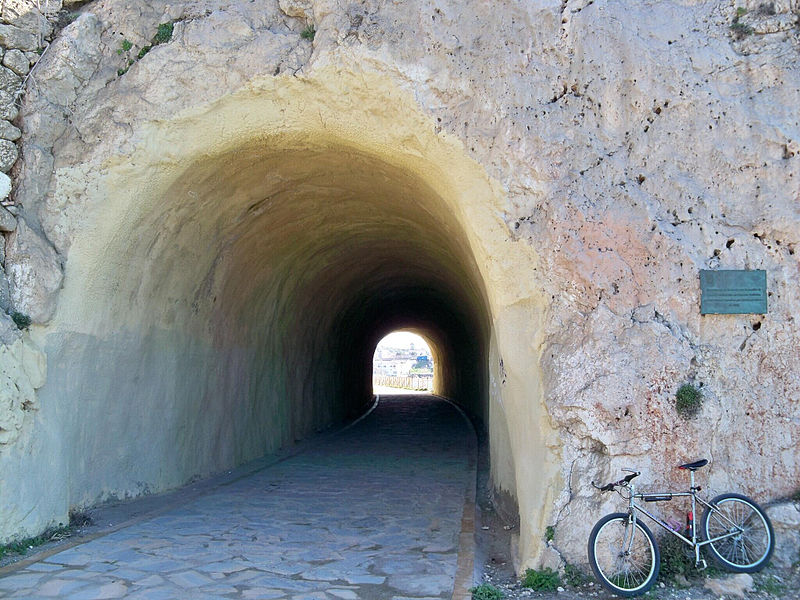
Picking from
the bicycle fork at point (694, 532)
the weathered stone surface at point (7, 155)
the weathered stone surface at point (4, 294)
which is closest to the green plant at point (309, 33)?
the weathered stone surface at point (7, 155)

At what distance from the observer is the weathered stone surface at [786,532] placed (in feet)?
17.9

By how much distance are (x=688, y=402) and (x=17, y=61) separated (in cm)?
792

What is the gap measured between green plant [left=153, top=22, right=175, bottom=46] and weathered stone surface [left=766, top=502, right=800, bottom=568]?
25.5ft

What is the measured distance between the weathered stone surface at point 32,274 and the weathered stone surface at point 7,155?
2.18 ft

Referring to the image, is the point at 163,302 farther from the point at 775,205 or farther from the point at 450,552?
the point at 775,205

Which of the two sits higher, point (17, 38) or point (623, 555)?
point (17, 38)

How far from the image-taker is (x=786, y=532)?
5551 mm

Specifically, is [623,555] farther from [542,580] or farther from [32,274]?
[32,274]

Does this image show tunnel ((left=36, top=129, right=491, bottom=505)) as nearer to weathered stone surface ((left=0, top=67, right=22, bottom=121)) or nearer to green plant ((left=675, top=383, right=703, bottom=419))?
weathered stone surface ((left=0, top=67, right=22, bottom=121))

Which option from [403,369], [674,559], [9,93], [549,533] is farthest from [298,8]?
[403,369]

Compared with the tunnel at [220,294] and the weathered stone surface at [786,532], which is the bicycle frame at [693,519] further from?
the tunnel at [220,294]

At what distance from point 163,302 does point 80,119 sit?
8.50 feet

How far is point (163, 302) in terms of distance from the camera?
910 cm

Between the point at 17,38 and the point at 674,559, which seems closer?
the point at 674,559
